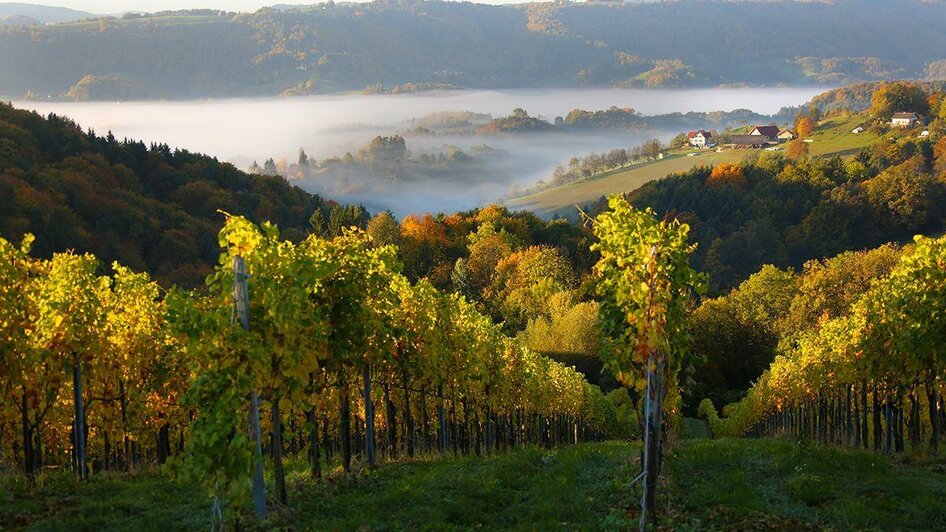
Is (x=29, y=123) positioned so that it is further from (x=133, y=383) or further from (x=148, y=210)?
(x=133, y=383)

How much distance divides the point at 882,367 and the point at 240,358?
70.4 ft

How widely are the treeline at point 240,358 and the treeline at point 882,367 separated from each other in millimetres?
9167

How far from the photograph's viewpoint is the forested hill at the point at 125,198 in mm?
93250

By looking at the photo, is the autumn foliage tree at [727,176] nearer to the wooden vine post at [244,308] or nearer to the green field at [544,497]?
the green field at [544,497]

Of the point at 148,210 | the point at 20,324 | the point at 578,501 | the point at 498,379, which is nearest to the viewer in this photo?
the point at 578,501

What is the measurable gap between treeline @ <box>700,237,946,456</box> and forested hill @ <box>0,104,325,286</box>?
61.9 m

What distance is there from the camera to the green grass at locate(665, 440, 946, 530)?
47.9 feet

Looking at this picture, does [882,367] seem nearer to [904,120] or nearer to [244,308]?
[244,308]

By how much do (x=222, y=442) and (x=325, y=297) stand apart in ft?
17.2

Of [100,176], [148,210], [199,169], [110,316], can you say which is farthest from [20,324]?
[199,169]

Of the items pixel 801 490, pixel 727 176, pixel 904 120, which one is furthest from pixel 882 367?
pixel 904 120

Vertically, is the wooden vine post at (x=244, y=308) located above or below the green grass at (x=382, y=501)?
above

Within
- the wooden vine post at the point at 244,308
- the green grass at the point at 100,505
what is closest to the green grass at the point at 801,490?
the wooden vine post at the point at 244,308

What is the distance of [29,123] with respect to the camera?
409 ft
